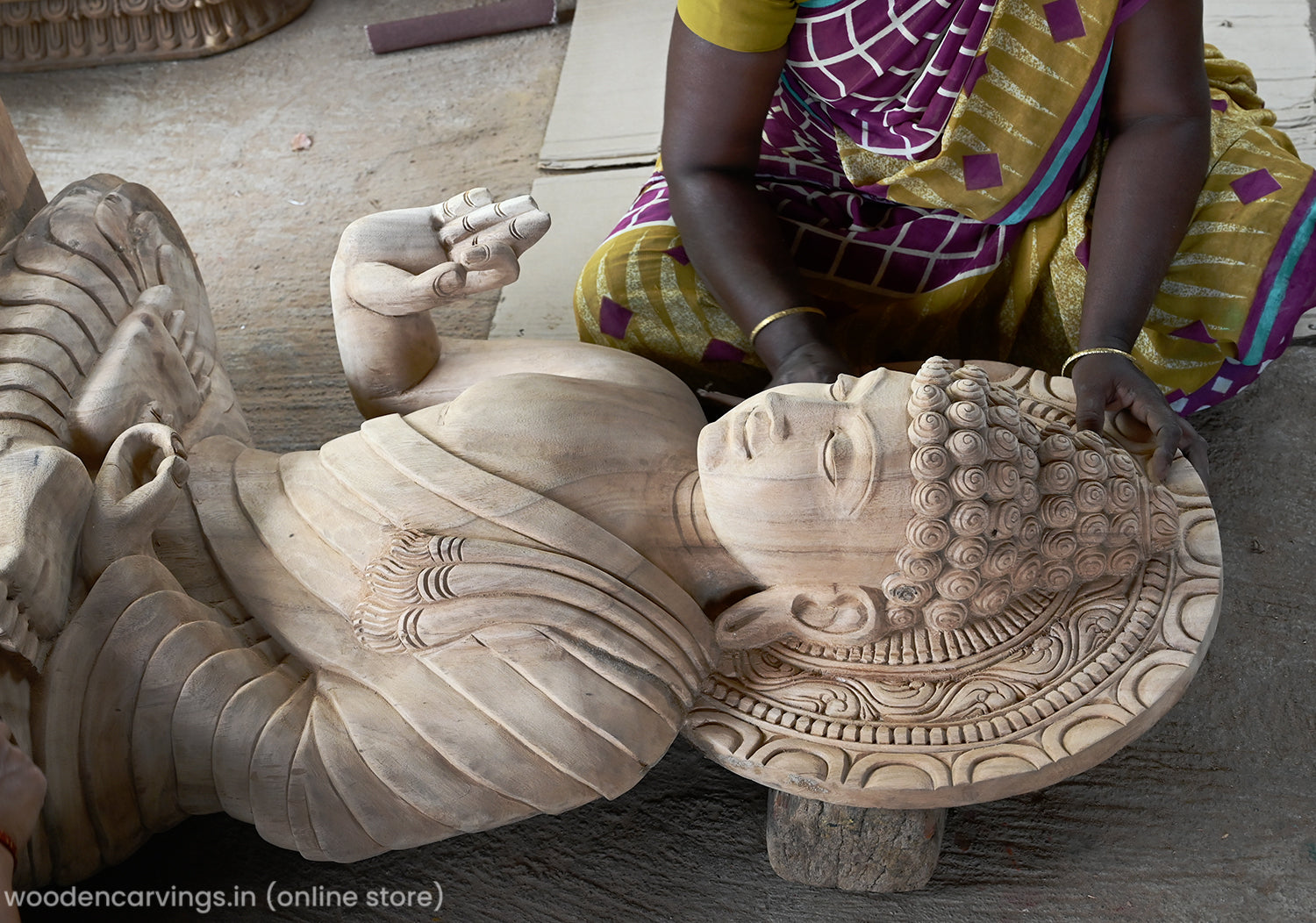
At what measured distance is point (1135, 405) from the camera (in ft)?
5.66

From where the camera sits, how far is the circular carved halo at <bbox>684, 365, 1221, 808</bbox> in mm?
1477

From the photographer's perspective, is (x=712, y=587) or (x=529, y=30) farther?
(x=529, y=30)

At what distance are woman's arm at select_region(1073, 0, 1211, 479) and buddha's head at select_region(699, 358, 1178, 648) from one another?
0.80ft

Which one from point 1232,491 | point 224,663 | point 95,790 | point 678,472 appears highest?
point 678,472

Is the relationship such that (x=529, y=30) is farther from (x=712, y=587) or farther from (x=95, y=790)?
(x=95, y=790)

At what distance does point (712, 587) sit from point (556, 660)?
0.30 metres

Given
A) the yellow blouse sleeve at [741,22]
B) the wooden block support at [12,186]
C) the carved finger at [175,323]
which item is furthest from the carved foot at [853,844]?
the wooden block support at [12,186]

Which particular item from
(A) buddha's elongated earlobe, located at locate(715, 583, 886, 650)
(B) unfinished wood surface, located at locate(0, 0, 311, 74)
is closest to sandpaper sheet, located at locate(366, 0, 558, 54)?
(B) unfinished wood surface, located at locate(0, 0, 311, 74)

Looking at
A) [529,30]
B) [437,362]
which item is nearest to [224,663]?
[437,362]

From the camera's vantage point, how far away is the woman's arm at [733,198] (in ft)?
6.00

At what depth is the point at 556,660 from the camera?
4.81ft

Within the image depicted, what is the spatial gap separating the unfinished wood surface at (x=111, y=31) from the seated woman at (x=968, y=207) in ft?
8.43

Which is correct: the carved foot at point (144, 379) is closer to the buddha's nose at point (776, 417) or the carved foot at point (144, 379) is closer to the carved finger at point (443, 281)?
the carved finger at point (443, 281)

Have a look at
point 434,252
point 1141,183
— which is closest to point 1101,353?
point 1141,183
